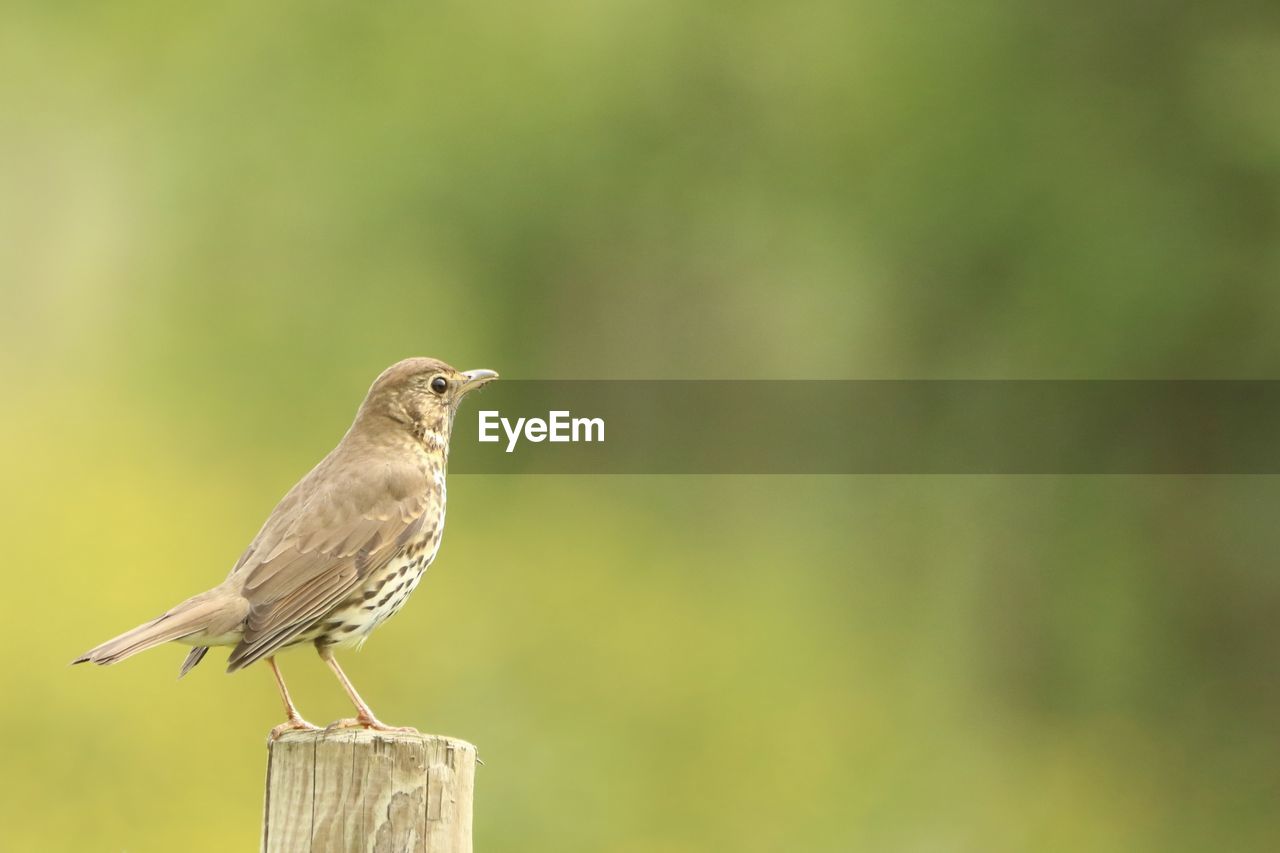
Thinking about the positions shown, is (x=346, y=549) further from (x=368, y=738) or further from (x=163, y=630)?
(x=368, y=738)

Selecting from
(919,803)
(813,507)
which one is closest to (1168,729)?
(919,803)

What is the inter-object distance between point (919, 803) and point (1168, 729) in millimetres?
2443

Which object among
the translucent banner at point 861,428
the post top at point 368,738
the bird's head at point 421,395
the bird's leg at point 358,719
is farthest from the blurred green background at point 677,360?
the post top at point 368,738

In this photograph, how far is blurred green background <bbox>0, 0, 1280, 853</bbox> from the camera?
51.6 feet

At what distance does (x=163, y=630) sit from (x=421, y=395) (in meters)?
1.59

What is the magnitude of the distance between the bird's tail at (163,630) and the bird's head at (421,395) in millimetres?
1205

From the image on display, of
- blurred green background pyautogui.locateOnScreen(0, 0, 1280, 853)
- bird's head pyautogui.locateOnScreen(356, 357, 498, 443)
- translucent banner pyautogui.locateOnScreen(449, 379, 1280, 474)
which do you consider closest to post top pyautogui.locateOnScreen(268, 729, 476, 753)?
bird's head pyautogui.locateOnScreen(356, 357, 498, 443)

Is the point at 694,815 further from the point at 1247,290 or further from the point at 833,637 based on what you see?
the point at 1247,290

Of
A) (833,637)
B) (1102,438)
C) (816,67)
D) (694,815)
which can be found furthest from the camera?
(816,67)

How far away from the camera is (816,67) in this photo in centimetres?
1931

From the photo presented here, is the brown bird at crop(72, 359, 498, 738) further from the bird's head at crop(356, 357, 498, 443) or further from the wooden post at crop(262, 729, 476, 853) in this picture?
the wooden post at crop(262, 729, 476, 853)

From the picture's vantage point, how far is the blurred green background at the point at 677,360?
15734 mm

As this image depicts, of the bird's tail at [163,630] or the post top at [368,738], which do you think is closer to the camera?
the post top at [368,738]

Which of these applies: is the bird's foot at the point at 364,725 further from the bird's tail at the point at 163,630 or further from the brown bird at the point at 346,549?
the bird's tail at the point at 163,630
